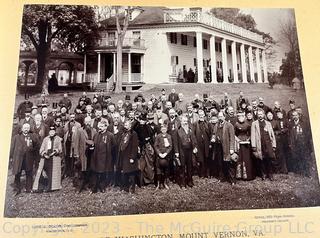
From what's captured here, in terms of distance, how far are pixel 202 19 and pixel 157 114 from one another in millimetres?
1345

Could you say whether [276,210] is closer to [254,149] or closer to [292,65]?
[254,149]

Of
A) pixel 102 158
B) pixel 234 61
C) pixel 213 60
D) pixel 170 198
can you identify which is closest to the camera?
pixel 170 198

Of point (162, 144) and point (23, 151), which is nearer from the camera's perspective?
point (23, 151)

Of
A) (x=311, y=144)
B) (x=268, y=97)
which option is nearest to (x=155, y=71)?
(x=268, y=97)

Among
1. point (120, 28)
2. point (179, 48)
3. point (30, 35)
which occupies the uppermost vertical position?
point (120, 28)

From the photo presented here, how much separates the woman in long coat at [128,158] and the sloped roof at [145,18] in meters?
1.29

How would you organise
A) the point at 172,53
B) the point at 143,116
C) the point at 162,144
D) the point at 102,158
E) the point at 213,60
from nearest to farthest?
the point at 102,158 → the point at 162,144 → the point at 143,116 → the point at 172,53 → the point at 213,60

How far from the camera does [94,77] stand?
382 cm

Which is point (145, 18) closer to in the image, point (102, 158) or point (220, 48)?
→ point (220, 48)

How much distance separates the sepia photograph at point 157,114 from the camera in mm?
3434

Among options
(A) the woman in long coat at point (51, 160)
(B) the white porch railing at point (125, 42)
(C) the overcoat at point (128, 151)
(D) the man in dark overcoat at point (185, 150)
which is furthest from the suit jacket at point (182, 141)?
(A) the woman in long coat at point (51, 160)

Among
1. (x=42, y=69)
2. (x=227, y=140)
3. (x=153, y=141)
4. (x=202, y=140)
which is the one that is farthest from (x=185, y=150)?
(x=42, y=69)

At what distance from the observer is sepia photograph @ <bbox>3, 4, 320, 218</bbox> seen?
3.43 metres

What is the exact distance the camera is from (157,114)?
12.4 feet
